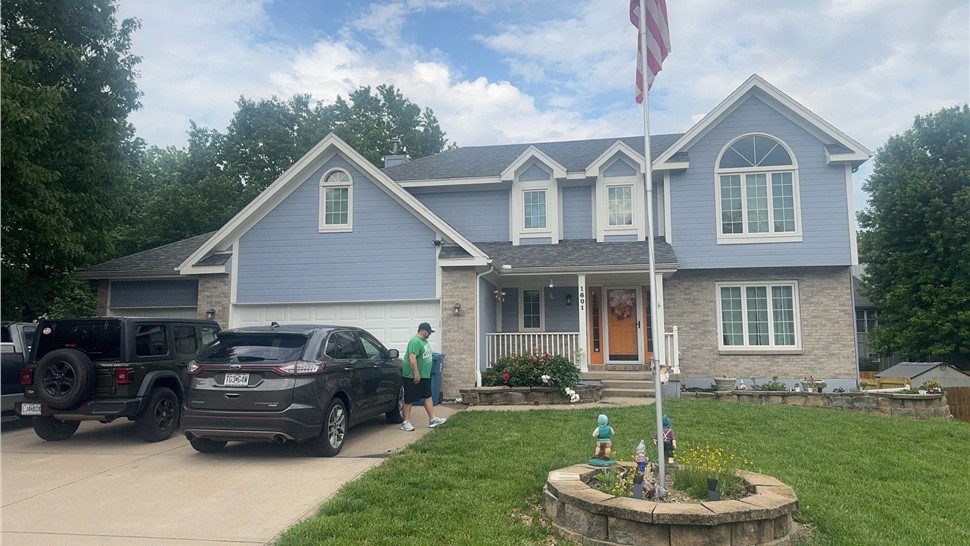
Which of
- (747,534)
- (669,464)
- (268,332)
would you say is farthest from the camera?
(268,332)

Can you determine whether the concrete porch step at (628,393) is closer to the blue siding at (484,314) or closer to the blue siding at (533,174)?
the blue siding at (484,314)

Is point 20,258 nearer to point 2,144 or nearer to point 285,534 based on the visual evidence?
point 2,144

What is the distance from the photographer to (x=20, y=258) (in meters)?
14.0

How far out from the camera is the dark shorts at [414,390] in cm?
894

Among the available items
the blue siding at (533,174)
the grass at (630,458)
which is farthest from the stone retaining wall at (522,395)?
the blue siding at (533,174)

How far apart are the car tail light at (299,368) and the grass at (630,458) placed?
4.68ft

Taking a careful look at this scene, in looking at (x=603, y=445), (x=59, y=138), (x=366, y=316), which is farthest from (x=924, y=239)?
(x=59, y=138)

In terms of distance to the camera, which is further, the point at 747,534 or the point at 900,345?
the point at 900,345

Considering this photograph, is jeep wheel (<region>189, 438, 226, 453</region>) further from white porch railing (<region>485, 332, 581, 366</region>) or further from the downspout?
white porch railing (<region>485, 332, 581, 366</region>)

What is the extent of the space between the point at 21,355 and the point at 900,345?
2925 centimetres

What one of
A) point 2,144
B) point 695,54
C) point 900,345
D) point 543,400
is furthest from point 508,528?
point 900,345

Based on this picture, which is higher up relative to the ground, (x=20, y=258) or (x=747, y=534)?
(x=20, y=258)

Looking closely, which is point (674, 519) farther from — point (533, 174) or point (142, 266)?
point (142, 266)

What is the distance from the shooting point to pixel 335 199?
45.4 feet
